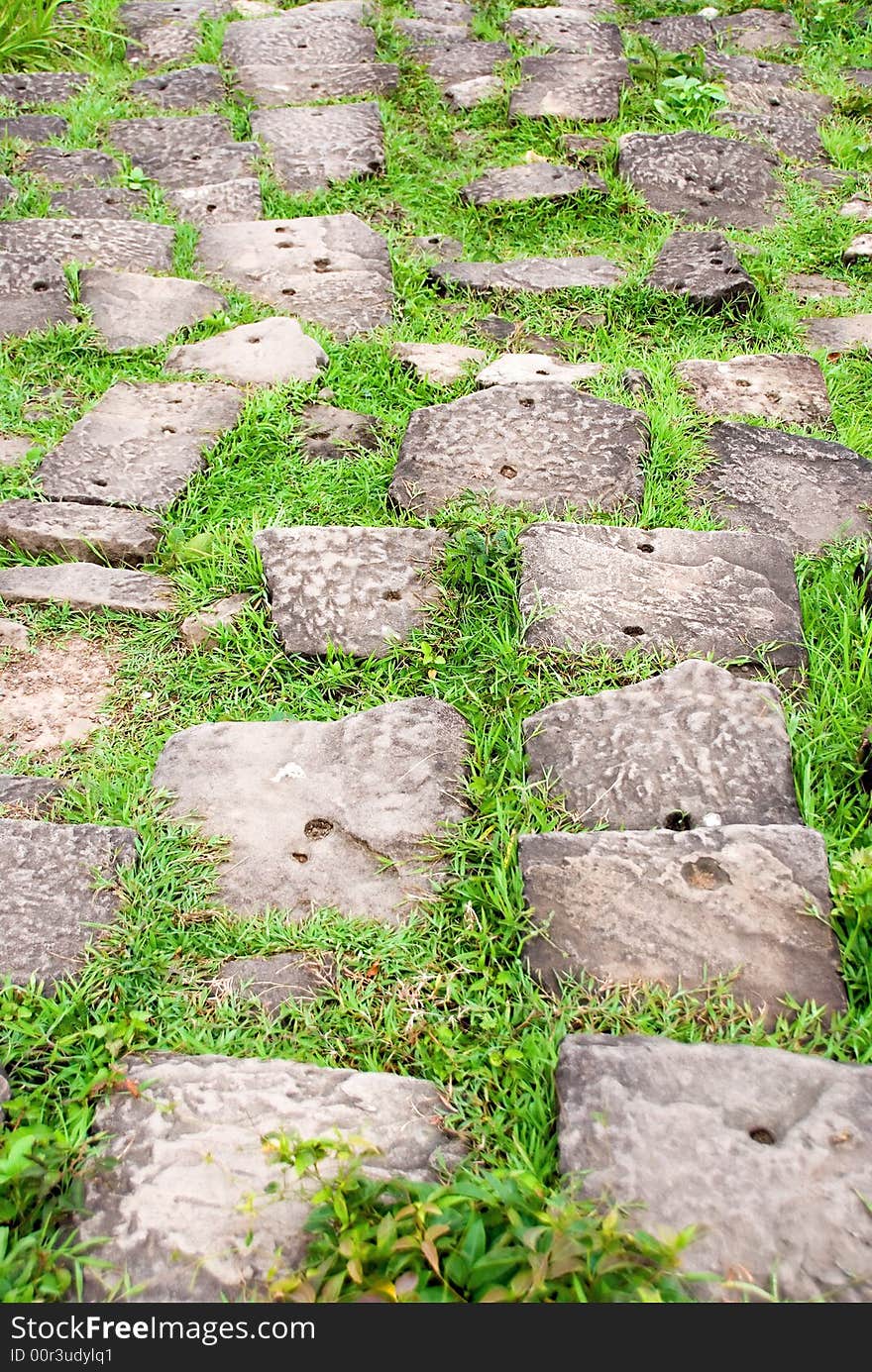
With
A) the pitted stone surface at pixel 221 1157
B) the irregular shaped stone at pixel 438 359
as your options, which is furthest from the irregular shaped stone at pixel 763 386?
the pitted stone surface at pixel 221 1157

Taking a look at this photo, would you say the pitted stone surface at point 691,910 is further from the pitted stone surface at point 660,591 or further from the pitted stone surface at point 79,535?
the pitted stone surface at point 79,535

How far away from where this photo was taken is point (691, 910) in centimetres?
171

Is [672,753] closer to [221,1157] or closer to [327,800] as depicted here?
[327,800]

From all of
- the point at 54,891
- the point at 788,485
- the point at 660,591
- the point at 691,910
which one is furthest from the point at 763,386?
the point at 54,891

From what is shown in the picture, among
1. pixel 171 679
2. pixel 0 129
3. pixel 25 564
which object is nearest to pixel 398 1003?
pixel 171 679

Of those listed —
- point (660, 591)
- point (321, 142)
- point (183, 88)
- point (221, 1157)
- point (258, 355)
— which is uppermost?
point (183, 88)

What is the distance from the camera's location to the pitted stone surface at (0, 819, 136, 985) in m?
1.71

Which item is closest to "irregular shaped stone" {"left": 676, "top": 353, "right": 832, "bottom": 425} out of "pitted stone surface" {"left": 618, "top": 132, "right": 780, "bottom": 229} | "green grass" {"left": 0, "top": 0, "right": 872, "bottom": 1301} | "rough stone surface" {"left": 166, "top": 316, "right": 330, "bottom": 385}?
"green grass" {"left": 0, "top": 0, "right": 872, "bottom": 1301}

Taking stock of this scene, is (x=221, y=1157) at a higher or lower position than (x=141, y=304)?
lower

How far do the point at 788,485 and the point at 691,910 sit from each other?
138 centimetres

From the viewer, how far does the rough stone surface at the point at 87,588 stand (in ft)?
7.96

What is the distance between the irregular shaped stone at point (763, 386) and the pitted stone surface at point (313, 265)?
999 mm

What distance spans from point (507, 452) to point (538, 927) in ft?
4.50

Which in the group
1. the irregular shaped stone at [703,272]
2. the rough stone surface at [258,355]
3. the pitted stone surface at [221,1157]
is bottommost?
the pitted stone surface at [221,1157]
